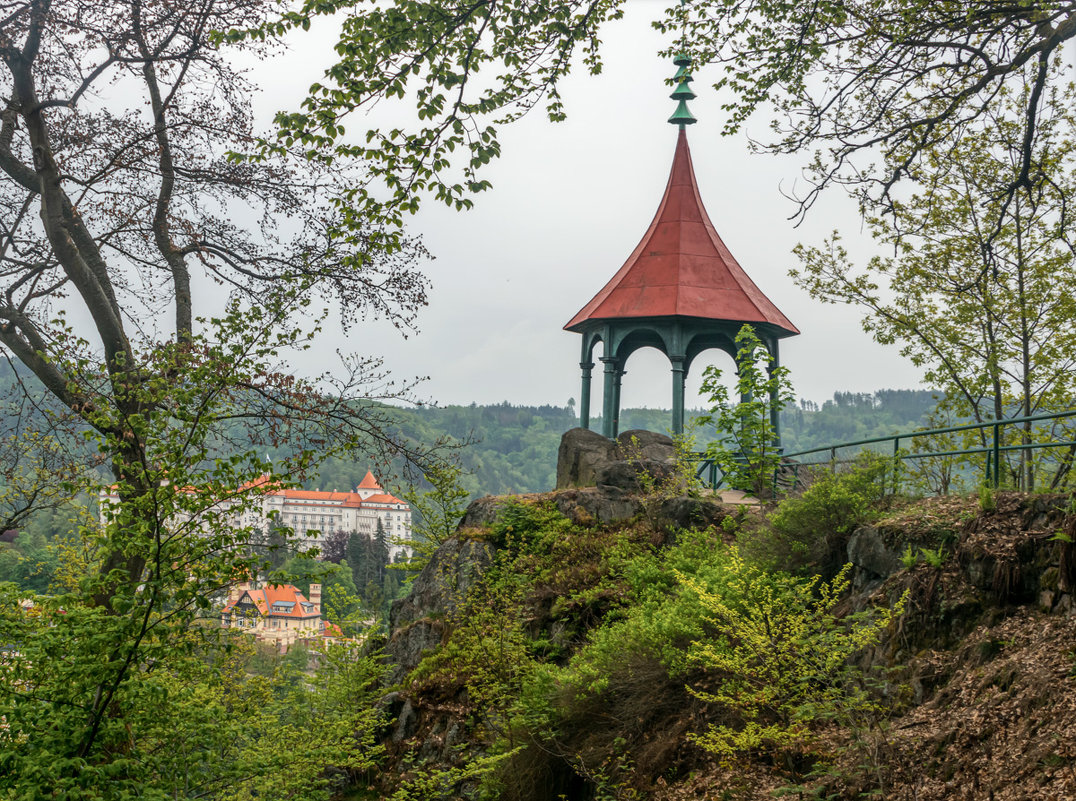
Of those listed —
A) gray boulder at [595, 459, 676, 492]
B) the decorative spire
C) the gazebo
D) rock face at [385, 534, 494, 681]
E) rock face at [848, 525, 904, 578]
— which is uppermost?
the decorative spire

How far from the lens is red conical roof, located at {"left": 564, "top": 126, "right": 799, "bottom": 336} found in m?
15.4

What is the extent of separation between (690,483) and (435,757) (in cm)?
441

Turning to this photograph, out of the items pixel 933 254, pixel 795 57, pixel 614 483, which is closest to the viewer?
pixel 795 57

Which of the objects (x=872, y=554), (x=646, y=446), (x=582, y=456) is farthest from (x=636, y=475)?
(x=872, y=554)

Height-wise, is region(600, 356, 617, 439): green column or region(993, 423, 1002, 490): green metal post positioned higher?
region(600, 356, 617, 439): green column

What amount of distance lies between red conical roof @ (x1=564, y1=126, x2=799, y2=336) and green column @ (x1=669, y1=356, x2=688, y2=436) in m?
0.78

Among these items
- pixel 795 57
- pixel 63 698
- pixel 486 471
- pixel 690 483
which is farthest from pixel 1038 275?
pixel 486 471

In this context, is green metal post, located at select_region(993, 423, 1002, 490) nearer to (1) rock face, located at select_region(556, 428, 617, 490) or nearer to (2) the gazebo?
(1) rock face, located at select_region(556, 428, 617, 490)

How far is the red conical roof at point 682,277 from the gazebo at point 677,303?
17 millimetres

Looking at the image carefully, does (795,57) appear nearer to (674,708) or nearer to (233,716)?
(674,708)

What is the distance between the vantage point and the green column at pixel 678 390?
14984mm

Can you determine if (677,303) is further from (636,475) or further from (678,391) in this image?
(636,475)

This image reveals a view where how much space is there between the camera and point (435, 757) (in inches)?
368

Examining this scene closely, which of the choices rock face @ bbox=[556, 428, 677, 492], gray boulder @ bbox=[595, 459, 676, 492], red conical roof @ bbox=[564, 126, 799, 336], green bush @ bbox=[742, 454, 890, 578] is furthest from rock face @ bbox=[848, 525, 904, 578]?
red conical roof @ bbox=[564, 126, 799, 336]
